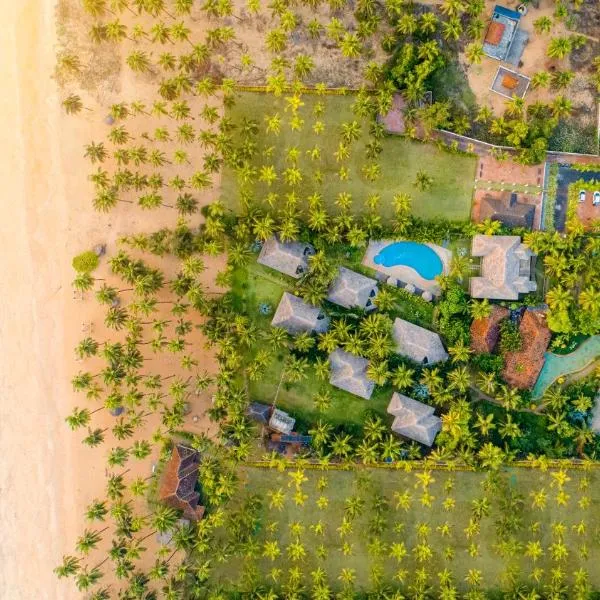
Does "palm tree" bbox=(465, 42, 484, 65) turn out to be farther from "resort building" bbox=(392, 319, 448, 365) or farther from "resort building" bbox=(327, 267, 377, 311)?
"resort building" bbox=(392, 319, 448, 365)

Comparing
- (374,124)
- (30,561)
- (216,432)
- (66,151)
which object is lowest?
(30,561)

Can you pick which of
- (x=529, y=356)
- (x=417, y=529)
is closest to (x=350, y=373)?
(x=417, y=529)

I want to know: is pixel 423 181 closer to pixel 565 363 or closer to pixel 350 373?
pixel 350 373

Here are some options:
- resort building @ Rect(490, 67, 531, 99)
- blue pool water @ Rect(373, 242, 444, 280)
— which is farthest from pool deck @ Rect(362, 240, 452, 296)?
resort building @ Rect(490, 67, 531, 99)

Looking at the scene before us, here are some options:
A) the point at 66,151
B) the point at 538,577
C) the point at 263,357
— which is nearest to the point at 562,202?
the point at 263,357

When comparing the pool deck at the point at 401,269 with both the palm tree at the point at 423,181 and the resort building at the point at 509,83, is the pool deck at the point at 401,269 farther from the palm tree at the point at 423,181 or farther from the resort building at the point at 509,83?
the resort building at the point at 509,83

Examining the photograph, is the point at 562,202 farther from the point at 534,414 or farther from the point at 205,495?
the point at 205,495
